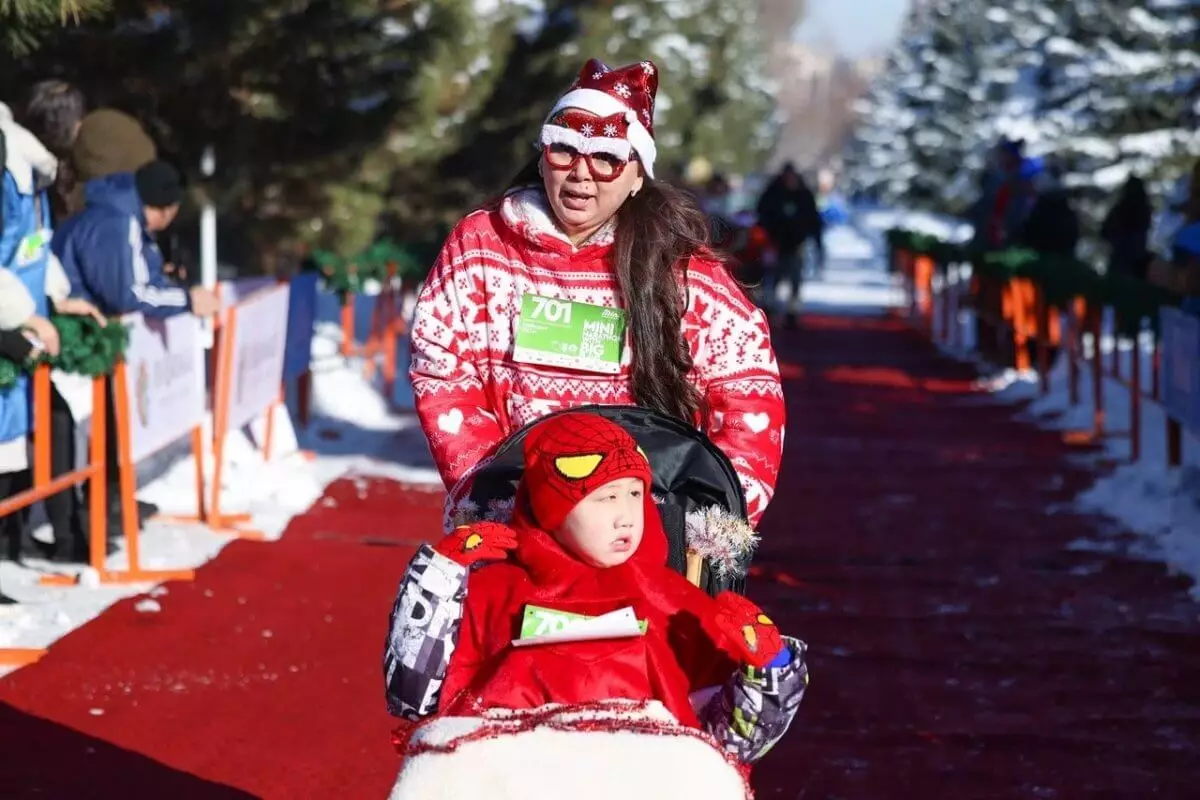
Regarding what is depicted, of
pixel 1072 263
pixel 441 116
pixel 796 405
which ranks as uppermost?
pixel 441 116

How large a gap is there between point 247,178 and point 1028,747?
10.4 meters

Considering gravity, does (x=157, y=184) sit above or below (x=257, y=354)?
above

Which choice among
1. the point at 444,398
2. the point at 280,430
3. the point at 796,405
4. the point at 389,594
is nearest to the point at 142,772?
the point at 444,398

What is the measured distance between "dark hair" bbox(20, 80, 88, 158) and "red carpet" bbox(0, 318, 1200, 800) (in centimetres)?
213

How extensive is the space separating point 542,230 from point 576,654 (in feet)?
3.58

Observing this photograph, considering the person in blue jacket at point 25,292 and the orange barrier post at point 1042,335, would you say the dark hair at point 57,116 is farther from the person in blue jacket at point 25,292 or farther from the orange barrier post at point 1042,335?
the orange barrier post at point 1042,335

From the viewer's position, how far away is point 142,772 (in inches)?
233

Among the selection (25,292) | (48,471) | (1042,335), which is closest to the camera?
(25,292)

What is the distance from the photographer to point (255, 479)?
11445 millimetres

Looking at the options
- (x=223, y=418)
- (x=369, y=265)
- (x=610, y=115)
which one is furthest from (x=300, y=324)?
(x=610, y=115)

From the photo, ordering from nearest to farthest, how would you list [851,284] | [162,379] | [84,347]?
[84,347], [162,379], [851,284]

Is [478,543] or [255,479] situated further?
[255,479]

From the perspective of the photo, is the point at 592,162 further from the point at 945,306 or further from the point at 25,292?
the point at 945,306

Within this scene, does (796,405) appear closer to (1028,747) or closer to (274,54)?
(274,54)
